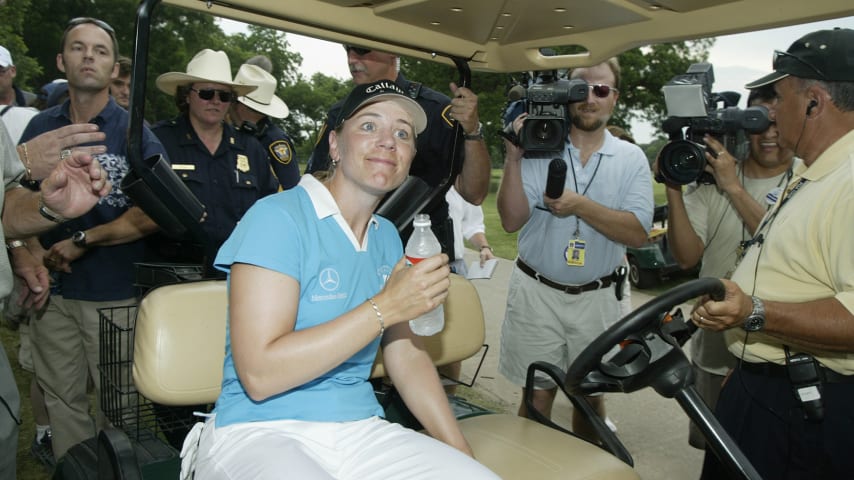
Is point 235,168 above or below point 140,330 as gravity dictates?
above


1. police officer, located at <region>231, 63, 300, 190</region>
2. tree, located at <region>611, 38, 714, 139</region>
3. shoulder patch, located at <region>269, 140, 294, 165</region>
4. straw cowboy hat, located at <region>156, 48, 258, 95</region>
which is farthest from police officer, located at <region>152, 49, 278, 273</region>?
tree, located at <region>611, 38, 714, 139</region>

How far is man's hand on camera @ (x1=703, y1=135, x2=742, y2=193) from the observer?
278cm

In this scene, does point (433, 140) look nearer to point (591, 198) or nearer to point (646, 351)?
point (591, 198)

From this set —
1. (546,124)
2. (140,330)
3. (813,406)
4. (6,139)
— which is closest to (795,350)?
(813,406)

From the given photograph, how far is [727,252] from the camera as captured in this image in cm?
311

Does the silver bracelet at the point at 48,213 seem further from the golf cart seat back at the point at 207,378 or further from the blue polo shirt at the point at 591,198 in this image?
the blue polo shirt at the point at 591,198

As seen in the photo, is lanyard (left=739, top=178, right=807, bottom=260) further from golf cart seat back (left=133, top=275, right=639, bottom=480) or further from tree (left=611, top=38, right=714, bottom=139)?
tree (left=611, top=38, right=714, bottom=139)

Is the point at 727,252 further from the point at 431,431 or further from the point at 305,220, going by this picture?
the point at 305,220

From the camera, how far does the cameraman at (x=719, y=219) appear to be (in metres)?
2.99

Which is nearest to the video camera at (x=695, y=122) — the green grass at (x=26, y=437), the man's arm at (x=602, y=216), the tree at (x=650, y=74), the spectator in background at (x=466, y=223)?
the man's arm at (x=602, y=216)

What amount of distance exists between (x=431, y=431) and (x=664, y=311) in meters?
0.82

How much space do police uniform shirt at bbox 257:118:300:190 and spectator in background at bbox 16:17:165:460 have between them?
126 centimetres

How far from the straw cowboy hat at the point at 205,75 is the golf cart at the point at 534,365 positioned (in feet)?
5.01

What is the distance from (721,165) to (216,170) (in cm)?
247
